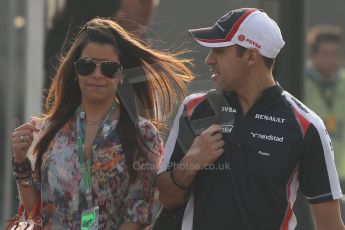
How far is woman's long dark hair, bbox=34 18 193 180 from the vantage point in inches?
151

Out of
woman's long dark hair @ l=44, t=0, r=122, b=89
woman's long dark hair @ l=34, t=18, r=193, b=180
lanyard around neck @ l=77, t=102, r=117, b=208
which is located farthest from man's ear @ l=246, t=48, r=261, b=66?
woman's long dark hair @ l=44, t=0, r=122, b=89

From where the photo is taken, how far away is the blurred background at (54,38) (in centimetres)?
607

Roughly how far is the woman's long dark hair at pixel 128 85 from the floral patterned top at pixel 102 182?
0.14 feet

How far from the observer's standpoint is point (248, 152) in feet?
11.9

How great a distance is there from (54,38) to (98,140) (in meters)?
2.46

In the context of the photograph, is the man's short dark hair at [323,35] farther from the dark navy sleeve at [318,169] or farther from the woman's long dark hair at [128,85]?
the dark navy sleeve at [318,169]

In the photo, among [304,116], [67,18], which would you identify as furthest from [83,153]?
[67,18]

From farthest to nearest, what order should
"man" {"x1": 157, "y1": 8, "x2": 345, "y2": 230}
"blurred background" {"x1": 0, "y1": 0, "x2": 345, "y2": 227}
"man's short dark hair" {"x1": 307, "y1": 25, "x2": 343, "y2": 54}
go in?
"man's short dark hair" {"x1": 307, "y1": 25, "x2": 343, "y2": 54}
"blurred background" {"x1": 0, "y1": 0, "x2": 345, "y2": 227}
"man" {"x1": 157, "y1": 8, "x2": 345, "y2": 230}

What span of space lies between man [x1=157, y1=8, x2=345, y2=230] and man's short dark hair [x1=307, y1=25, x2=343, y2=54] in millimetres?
2905

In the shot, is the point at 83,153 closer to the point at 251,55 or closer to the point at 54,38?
the point at 251,55

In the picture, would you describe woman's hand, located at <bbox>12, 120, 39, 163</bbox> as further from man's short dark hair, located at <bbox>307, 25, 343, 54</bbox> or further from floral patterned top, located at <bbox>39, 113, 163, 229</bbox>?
man's short dark hair, located at <bbox>307, 25, 343, 54</bbox>

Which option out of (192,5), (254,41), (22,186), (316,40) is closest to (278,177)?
(254,41)

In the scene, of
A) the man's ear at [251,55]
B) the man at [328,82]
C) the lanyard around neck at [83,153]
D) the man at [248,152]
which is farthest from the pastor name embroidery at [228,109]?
the man at [328,82]

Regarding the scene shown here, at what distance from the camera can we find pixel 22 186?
3.90 m
